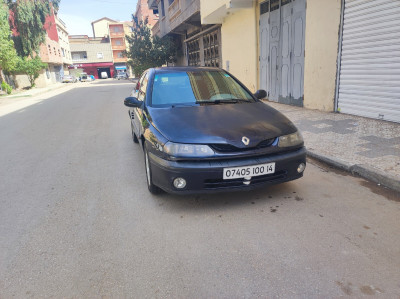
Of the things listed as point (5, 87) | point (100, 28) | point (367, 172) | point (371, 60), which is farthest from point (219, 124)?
point (100, 28)

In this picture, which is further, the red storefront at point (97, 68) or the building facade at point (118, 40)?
the building facade at point (118, 40)

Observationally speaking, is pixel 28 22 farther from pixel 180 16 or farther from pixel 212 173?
pixel 212 173

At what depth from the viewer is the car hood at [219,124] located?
3037 mm

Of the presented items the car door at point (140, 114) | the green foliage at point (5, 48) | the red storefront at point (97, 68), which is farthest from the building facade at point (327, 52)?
the red storefront at point (97, 68)

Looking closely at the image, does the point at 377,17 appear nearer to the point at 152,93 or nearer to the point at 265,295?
the point at 152,93

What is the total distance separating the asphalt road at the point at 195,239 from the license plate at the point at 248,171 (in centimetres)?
41

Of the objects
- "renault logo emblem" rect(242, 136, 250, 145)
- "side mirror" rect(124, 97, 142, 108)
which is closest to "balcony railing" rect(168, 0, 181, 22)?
"side mirror" rect(124, 97, 142, 108)

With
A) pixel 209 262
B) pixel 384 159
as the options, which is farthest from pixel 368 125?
pixel 209 262

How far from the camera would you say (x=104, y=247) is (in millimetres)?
2641

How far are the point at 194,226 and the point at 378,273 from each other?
1542 millimetres

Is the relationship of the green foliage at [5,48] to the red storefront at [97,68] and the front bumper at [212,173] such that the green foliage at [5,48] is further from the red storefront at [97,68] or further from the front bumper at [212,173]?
the red storefront at [97,68]

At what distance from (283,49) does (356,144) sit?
5.53 metres

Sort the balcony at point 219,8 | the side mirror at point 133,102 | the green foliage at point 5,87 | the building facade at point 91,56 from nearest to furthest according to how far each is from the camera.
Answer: the side mirror at point 133,102 < the balcony at point 219,8 < the green foliage at point 5,87 < the building facade at point 91,56

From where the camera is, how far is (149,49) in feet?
80.1
